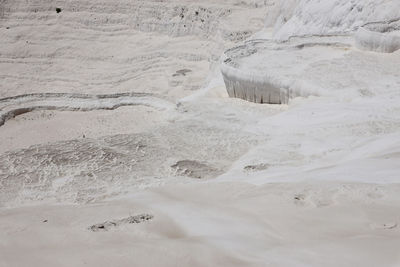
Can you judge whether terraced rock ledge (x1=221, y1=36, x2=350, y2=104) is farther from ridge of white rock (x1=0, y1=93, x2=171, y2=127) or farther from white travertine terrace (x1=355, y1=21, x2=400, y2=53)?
ridge of white rock (x1=0, y1=93, x2=171, y2=127)

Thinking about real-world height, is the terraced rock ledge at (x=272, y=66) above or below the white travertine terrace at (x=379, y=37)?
below

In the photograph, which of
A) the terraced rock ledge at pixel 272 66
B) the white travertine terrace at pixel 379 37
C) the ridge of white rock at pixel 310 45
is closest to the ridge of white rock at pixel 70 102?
the terraced rock ledge at pixel 272 66

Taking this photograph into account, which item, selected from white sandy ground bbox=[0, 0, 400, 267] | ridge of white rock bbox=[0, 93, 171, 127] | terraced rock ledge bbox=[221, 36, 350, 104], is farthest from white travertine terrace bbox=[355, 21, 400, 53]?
ridge of white rock bbox=[0, 93, 171, 127]

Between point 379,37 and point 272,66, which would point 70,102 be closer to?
point 272,66

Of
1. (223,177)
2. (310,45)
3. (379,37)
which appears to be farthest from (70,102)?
(223,177)

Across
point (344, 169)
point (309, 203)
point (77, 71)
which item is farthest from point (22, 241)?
point (77, 71)

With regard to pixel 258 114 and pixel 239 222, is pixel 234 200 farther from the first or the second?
pixel 258 114

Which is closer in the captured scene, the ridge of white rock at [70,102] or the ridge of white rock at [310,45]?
the ridge of white rock at [310,45]

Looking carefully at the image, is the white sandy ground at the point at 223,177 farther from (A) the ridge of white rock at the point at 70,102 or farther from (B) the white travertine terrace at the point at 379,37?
(B) the white travertine terrace at the point at 379,37
